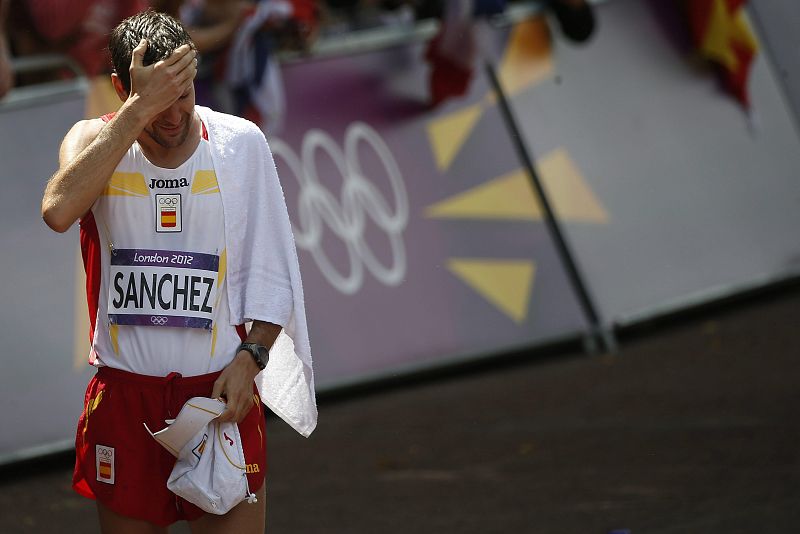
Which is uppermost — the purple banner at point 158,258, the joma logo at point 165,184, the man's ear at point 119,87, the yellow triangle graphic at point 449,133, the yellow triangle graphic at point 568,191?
the man's ear at point 119,87

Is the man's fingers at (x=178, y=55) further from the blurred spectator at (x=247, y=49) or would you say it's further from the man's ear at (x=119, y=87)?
the blurred spectator at (x=247, y=49)

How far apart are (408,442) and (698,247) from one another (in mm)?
3110

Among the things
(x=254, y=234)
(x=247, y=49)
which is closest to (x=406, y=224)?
(x=247, y=49)

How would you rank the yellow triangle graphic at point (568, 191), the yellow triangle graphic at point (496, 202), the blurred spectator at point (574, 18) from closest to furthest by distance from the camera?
the yellow triangle graphic at point (496, 202) → the yellow triangle graphic at point (568, 191) → the blurred spectator at point (574, 18)

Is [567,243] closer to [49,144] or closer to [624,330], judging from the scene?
[624,330]

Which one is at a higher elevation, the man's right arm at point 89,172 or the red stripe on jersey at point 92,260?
the man's right arm at point 89,172

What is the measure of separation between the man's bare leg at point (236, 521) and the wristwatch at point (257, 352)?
1.24 ft

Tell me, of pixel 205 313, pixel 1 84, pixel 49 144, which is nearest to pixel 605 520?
pixel 205 313

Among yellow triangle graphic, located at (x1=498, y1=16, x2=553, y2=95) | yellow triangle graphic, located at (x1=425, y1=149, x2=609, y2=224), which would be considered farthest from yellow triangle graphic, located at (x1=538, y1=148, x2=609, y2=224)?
yellow triangle graphic, located at (x1=498, y1=16, x2=553, y2=95)

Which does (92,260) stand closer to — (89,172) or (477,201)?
(89,172)

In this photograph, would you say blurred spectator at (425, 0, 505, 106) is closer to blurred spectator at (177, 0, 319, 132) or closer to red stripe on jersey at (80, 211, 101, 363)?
blurred spectator at (177, 0, 319, 132)

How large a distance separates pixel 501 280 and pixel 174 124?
534 cm

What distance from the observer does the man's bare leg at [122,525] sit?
3.82 m

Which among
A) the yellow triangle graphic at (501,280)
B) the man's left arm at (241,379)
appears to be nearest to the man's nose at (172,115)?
the man's left arm at (241,379)
